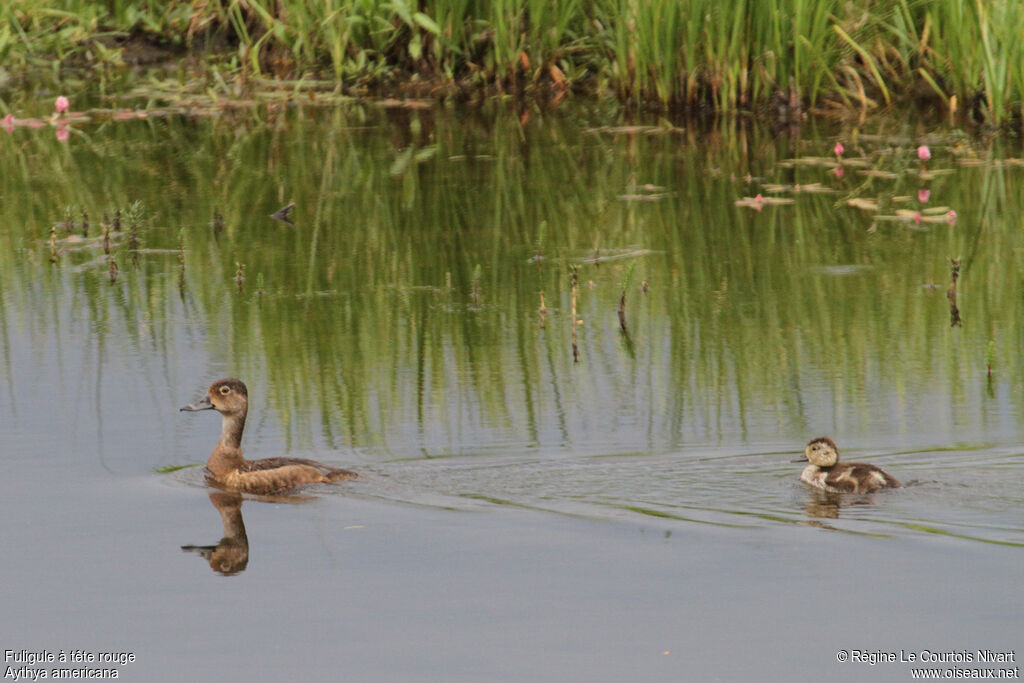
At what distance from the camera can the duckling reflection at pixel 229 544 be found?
6000 millimetres

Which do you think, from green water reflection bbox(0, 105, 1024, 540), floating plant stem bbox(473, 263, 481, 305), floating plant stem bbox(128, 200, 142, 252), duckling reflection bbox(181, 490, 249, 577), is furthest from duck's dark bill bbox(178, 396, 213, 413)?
floating plant stem bbox(128, 200, 142, 252)

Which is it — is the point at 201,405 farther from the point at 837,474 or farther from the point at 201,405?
the point at 837,474

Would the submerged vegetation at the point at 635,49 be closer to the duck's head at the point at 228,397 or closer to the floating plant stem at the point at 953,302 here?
the floating plant stem at the point at 953,302

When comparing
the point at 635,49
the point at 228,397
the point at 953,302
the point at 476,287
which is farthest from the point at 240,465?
the point at 635,49

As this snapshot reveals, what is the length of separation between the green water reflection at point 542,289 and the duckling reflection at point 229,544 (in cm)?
69

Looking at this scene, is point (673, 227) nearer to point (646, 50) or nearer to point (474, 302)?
point (474, 302)

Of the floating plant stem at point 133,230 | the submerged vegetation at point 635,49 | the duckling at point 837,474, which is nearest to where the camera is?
the duckling at point 837,474

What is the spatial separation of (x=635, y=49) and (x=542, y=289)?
6.57m

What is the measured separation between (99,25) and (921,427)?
1529 centimetres

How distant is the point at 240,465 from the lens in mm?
7188

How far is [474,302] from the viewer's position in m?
9.82

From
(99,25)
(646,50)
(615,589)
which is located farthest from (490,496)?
(99,25)

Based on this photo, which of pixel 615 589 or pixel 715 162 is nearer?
pixel 615 589

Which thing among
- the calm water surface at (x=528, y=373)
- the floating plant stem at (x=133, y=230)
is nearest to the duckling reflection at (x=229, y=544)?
the calm water surface at (x=528, y=373)
